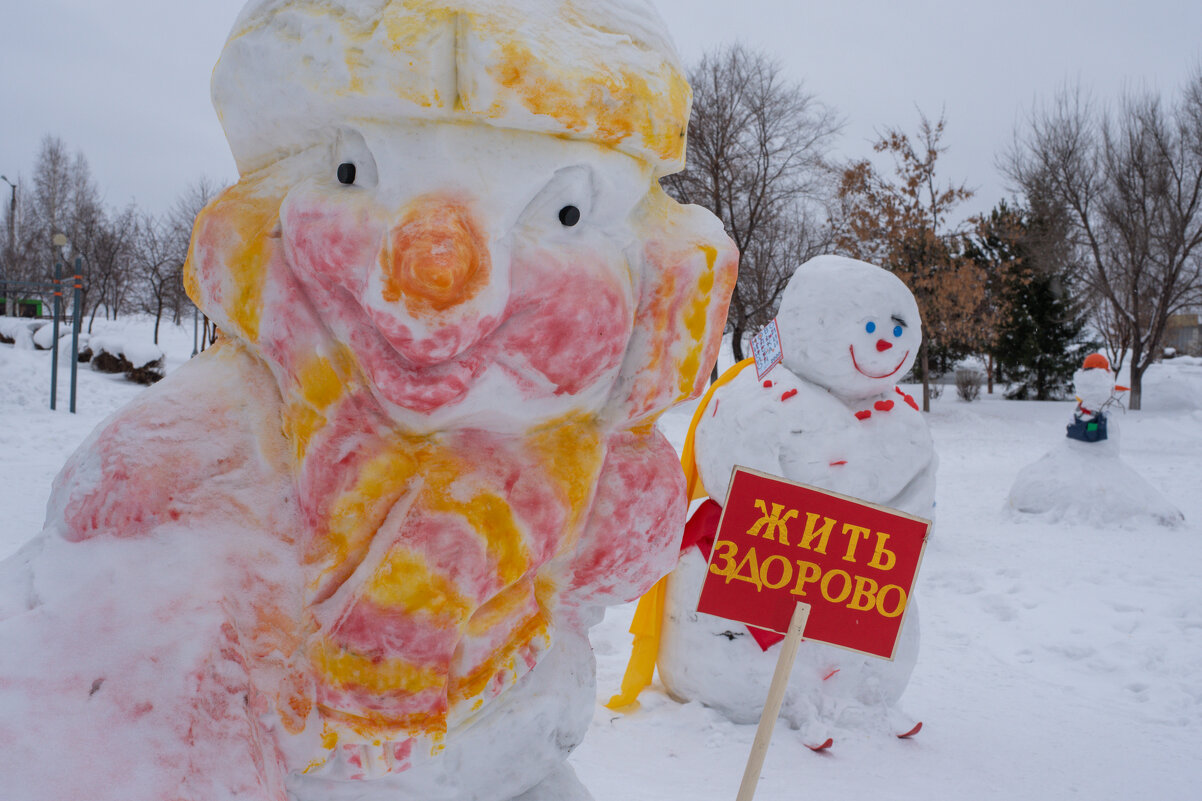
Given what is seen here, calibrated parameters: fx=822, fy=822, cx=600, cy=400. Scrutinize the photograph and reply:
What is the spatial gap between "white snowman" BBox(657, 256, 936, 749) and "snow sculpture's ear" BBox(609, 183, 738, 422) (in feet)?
6.33

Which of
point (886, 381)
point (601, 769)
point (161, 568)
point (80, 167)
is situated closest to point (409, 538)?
point (161, 568)

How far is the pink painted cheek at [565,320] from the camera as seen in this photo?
999mm

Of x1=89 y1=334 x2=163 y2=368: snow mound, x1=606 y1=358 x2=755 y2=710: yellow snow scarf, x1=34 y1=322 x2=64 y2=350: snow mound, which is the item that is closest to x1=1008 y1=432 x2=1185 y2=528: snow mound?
x1=606 y1=358 x2=755 y2=710: yellow snow scarf

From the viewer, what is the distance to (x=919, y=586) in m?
5.21

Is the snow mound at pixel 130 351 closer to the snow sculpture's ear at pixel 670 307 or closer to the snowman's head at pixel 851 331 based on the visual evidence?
the snowman's head at pixel 851 331

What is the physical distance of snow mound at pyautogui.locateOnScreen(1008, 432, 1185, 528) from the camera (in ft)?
21.3

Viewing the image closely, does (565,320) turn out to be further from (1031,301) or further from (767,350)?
(1031,301)

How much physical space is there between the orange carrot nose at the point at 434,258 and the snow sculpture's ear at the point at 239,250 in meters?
0.22

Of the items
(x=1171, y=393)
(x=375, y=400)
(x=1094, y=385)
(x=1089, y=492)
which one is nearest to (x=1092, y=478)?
(x=1089, y=492)

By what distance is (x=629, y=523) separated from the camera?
1.18 m

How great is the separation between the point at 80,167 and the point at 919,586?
26426mm

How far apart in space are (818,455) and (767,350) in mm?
511

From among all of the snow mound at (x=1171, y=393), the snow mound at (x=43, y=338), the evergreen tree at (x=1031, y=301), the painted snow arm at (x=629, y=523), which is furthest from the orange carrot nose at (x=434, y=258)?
the snow mound at (x=1171, y=393)

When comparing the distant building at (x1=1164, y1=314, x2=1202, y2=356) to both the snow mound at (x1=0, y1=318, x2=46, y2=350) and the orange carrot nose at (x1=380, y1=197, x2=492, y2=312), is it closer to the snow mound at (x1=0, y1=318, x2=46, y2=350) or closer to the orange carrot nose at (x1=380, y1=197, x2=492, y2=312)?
the snow mound at (x1=0, y1=318, x2=46, y2=350)
